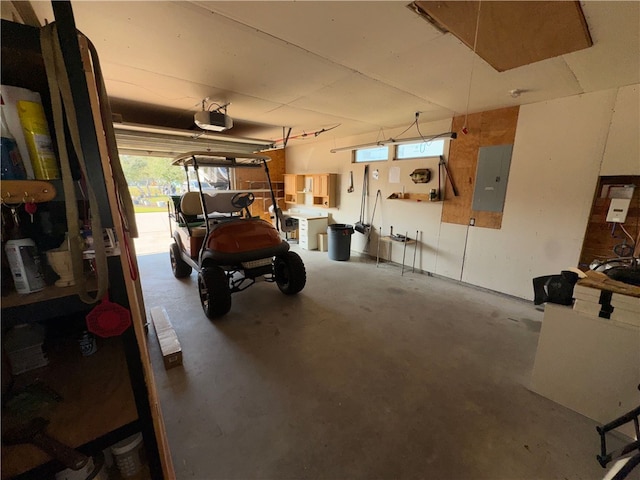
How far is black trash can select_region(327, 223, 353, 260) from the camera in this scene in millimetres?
5195

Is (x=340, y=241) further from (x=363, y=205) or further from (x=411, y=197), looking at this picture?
(x=411, y=197)

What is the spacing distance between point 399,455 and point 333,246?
Answer: 12.9 feet

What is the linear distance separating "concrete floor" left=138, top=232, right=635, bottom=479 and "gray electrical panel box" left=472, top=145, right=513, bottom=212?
142cm

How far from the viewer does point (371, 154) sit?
5.21 meters

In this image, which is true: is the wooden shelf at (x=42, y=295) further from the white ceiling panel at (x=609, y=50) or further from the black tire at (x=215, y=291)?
the white ceiling panel at (x=609, y=50)

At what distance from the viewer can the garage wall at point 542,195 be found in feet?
8.75

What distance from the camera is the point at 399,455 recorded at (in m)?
1.50

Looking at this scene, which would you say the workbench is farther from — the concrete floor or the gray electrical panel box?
the gray electrical panel box

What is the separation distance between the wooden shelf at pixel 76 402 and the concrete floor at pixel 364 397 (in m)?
0.88

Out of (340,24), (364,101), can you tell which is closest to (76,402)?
(340,24)

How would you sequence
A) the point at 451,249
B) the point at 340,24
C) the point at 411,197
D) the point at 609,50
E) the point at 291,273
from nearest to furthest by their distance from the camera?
1. the point at 340,24
2. the point at 609,50
3. the point at 291,273
4. the point at 451,249
5. the point at 411,197

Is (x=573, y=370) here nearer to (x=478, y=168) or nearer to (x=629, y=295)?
(x=629, y=295)

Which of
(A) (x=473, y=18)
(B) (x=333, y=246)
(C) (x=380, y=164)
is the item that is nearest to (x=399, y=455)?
(A) (x=473, y=18)

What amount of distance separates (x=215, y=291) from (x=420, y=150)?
3.88 m
